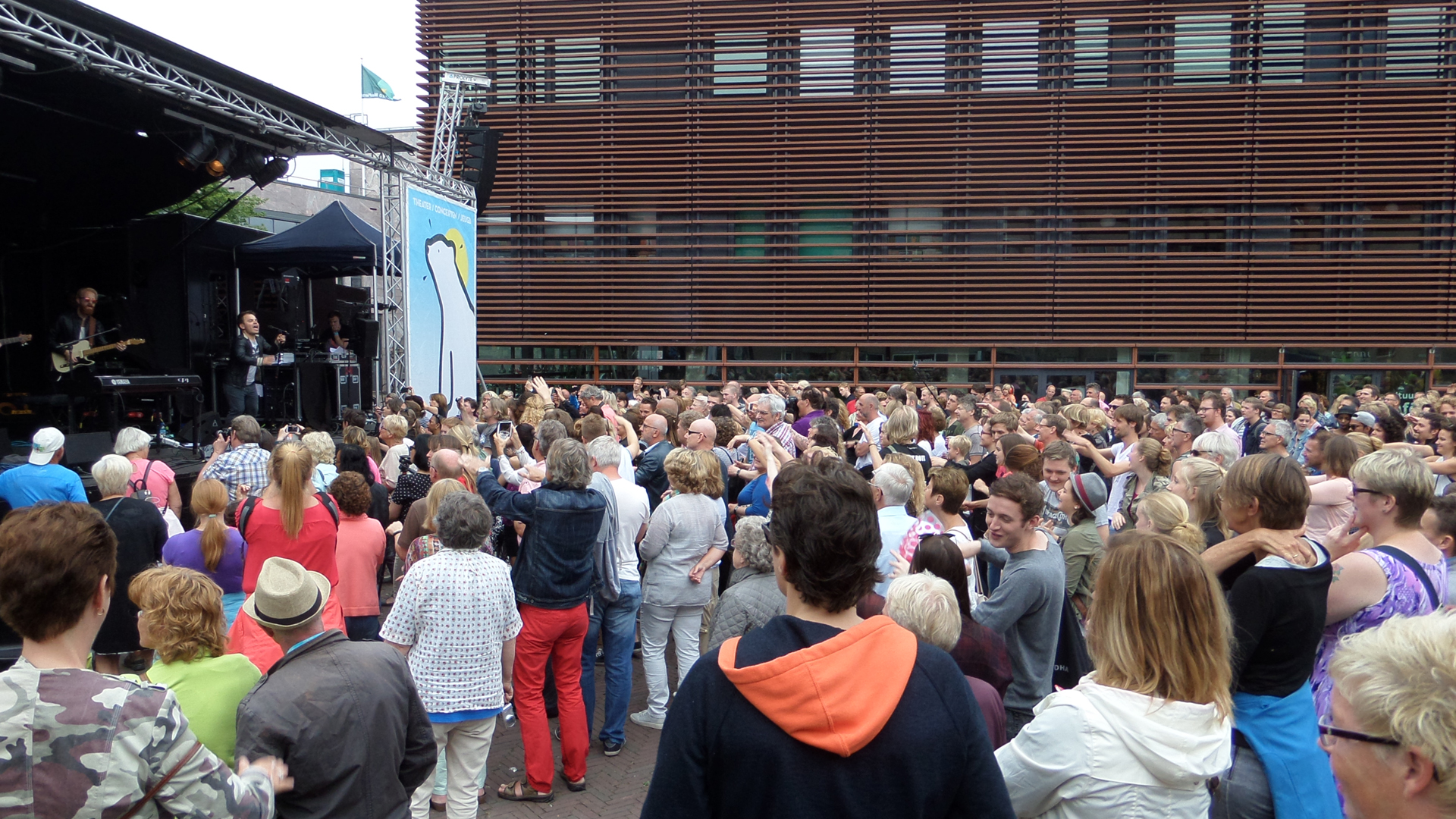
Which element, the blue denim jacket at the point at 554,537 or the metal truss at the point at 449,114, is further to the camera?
the metal truss at the point at 449,114

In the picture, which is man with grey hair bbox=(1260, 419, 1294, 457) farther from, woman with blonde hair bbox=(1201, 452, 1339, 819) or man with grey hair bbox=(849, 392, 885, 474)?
woman with blonde hair bbox=(1201, 452, 1339, 819)

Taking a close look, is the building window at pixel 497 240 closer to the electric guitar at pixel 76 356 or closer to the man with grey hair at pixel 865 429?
the electric guitar at pixel 76 356

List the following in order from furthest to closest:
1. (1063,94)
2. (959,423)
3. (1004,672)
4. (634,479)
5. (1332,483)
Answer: (1063,94) < (959,423) < (634,479) < (1332,483) < (1004,672)

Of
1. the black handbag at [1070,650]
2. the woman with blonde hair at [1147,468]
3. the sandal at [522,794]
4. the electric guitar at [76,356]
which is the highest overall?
the electric guitar at [76,356]

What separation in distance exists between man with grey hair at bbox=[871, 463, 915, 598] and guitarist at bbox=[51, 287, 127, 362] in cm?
1020

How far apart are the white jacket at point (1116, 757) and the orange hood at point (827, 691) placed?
610mm

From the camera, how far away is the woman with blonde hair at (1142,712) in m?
1.80

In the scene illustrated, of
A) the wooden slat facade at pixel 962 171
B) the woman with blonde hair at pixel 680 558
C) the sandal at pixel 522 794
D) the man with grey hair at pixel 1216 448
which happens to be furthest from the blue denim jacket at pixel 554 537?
the wooden slat facade at pixel 962 171

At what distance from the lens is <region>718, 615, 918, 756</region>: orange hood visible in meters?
1.39

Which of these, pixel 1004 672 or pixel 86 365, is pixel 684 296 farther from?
pixel 1004 672

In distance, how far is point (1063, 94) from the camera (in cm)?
1689

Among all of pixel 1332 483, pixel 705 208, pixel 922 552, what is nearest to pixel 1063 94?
pixel 705 208

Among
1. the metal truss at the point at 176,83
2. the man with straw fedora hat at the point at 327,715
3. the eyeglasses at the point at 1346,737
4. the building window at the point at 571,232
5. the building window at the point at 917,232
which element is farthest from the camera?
the building window at the point at 571,232

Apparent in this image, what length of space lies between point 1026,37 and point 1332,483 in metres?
15.2
